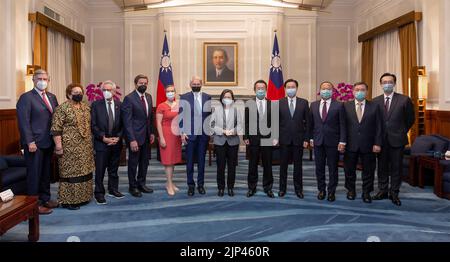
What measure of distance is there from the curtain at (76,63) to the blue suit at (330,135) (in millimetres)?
6761

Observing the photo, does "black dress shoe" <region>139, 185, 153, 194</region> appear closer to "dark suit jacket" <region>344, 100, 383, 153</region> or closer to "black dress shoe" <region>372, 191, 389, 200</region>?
"dark suit jacket" <region>344, 100, 383, 153</region>

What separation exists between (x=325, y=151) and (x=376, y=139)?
0.62 metres

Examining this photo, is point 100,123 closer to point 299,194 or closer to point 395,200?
point 299,194

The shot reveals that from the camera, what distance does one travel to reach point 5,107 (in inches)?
255

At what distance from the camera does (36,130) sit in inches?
177

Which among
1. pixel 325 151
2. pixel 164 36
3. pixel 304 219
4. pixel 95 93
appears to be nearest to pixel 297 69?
pixel 164 36

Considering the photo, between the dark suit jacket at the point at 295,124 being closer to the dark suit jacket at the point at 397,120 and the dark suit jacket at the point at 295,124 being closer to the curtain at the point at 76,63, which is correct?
the dark suit jacket at the point at 397,120

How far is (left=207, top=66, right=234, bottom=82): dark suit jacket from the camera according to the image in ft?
34.4

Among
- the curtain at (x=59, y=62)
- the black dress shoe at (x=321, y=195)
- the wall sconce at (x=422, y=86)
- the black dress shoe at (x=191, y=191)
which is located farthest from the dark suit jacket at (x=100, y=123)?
the wall sconce at (x=422, y=86)

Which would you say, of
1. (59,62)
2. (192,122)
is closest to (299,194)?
(192,122)

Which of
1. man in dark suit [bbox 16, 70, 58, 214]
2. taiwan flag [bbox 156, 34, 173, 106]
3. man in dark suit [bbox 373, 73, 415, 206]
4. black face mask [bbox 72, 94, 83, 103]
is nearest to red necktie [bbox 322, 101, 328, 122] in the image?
man in dark suit [bbox 373, 73, 415, 206]

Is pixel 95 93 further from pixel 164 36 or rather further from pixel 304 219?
pixel 304 219

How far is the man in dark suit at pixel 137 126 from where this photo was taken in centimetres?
511

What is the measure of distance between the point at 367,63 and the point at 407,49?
77.5 inches
